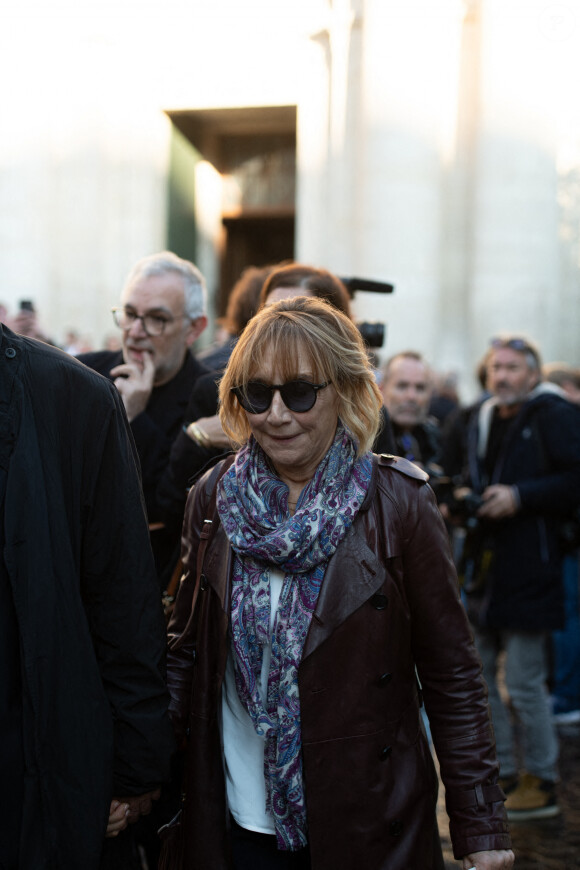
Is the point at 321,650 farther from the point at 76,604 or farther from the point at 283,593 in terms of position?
the point at 76,604

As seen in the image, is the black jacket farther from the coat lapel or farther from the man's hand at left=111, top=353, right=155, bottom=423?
the coat lapel

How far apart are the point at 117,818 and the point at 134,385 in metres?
1.58

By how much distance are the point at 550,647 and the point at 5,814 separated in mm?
3379

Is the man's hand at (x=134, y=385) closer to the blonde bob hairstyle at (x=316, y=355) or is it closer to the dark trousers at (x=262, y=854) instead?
the blonde bob hairstyle at (x=316, y=355)

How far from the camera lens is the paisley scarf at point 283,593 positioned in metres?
1.91

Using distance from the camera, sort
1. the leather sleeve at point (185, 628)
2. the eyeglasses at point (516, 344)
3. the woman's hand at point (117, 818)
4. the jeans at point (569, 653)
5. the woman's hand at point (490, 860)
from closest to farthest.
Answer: the woman's hand at point (117, 818) → the woman's hand at point (490, 860) → the leather sleeve at point (185, 628) → the eyeglasses at point (516, 344) → the jeans at point (569, 653)

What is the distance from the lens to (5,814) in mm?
1673

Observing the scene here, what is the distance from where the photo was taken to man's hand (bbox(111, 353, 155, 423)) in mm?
3061

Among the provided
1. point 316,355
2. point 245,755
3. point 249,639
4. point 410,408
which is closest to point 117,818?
point 245,755

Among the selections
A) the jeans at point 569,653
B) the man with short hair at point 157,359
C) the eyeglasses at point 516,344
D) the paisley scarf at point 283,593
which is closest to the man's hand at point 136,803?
the paisley scarf at point 283,593

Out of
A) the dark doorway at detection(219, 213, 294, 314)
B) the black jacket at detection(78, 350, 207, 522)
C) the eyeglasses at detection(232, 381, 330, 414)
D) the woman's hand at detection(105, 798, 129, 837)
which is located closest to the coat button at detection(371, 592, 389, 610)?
the eyeglasses at detection(232, 381, 330, 414)

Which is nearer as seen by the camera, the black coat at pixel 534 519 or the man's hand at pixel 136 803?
the man's hand at pixel 136 803

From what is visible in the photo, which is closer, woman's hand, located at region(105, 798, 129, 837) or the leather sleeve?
woman's hand, located at region(105, 798, 129, 837)

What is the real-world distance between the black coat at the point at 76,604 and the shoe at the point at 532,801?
2.68 m
